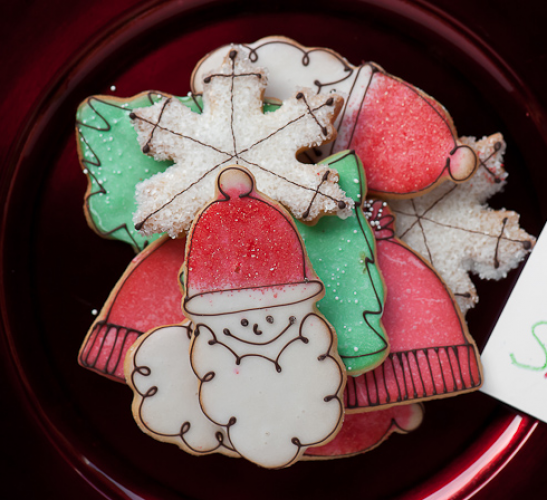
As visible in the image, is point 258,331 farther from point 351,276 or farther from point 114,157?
point 114,157

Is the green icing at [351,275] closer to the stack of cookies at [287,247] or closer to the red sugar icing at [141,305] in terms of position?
the stack of cookies at [287,247]

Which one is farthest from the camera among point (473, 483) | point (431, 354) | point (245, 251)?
point (473, 483)

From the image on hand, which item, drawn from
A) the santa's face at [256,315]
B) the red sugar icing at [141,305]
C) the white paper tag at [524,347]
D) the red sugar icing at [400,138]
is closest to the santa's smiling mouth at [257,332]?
the santa's face at [256,315]

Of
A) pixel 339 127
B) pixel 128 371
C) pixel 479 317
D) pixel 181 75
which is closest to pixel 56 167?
pixel 181 75

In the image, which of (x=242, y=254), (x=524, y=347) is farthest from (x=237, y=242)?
(x=524, y=347)

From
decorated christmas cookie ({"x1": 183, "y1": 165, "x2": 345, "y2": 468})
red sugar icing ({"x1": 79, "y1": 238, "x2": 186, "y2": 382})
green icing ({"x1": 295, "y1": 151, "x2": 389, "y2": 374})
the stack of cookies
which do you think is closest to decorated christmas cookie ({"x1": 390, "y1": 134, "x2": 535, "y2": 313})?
the stack of cookies

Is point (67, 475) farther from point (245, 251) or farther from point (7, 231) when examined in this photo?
point (245, 251)

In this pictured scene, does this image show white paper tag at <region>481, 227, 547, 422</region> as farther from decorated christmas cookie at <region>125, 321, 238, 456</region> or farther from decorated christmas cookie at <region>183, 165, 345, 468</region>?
decorated christmas cookie at <region>125, 321, 238, 456</region>
